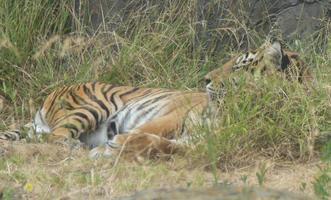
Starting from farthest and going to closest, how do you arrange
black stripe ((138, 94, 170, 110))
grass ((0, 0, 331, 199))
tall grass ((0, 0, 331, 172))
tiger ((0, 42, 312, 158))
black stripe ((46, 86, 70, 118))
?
black stripe ((46, 86, 70, 118)), black stripe ((138, 94, 170, 110)), tiger ((0, 42, 312, 158)), tall grass ((0, 0, 331, 172)), grass ((0, 0, 331, 199))

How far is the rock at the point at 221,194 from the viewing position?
6.34ft

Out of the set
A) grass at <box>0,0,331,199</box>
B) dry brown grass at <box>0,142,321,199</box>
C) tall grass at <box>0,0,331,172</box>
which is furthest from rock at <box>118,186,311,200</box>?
tall grass at <box>0,0,331,172</box>

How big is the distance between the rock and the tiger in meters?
1.63

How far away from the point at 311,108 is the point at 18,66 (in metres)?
3.03

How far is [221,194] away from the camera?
2.02m

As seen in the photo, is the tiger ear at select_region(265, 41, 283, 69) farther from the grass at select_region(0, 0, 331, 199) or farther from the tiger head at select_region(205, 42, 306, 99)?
the grass at select_region(0, 0, 331, 199)

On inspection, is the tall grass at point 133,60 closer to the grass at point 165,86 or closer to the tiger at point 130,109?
the grass at point 165,86

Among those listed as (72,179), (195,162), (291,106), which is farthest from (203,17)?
(72,179)

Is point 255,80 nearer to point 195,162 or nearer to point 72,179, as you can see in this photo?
point 195,162

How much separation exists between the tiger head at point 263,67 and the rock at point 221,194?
1823 mm

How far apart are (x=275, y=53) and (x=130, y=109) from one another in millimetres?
1327

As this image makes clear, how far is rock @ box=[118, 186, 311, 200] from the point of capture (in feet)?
6.34

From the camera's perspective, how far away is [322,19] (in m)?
5.32

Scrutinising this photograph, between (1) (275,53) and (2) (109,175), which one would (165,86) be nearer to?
(1) (275,53)
